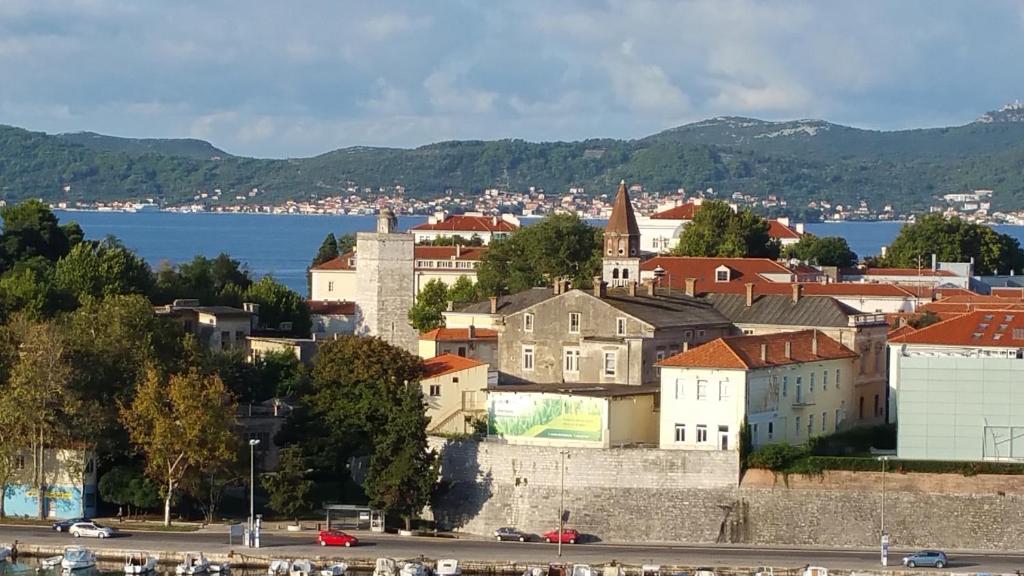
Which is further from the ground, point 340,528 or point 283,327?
point 283,327

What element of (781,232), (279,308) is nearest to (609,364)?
(279,308)

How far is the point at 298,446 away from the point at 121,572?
9237 mm

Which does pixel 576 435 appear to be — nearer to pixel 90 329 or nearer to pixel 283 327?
pixel 90 329

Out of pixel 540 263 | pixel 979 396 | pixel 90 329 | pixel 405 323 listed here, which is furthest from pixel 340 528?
pixel 540 263

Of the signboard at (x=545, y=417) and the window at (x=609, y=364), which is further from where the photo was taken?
the window at (x=609, y=364)

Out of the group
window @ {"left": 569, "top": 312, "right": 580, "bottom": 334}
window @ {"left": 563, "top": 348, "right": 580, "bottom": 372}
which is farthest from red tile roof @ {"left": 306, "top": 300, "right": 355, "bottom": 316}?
window @ {"left": 563, "top": 348, "right": 580, "bottom": 372}

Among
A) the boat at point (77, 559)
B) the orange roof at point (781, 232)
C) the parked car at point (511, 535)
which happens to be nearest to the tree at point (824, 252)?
the orange roof at point (781, 232)

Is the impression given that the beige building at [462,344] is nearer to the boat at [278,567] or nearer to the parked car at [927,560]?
the boat at [278,567]

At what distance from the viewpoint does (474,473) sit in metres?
61.3

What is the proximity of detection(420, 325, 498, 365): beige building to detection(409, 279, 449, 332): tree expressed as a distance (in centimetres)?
613

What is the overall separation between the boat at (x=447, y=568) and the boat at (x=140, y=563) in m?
7.63

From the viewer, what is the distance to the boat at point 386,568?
53406mm

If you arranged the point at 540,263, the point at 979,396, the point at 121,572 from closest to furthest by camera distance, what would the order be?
the point at 121,572, the point at 979,396, the point at 540,263

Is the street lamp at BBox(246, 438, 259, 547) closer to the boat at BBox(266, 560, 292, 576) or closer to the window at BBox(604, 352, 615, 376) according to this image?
the boat at BBox(266, 560, 292, 576)
